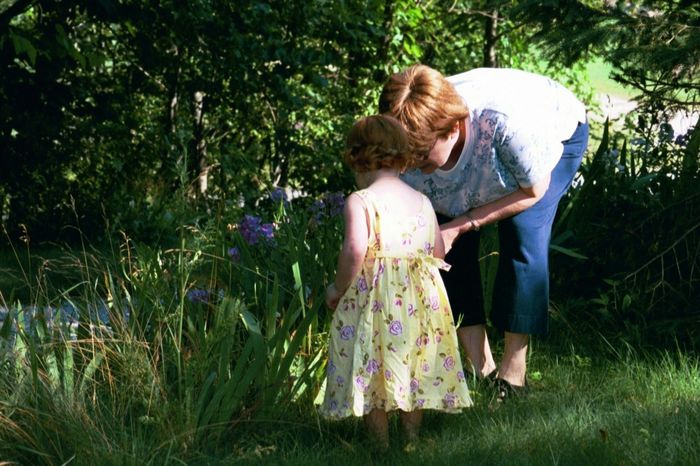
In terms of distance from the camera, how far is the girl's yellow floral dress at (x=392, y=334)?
A: 3.28 metres

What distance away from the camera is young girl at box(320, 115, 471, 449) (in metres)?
3.26

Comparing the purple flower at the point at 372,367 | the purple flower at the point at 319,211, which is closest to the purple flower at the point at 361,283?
the purple flower at the point at 372,367

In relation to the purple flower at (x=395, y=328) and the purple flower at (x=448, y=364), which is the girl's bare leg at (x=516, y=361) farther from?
the purple flower at (x=395, y=328)

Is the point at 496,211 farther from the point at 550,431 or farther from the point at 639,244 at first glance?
the point at 639,244

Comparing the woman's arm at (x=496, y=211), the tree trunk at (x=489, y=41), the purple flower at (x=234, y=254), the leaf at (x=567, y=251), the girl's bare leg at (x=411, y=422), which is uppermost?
the tree trunk at (x=489, y=41)

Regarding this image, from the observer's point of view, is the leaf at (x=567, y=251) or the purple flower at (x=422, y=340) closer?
the purple flower at (x=422, y=340)

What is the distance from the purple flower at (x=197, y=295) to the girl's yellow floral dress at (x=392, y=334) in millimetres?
748

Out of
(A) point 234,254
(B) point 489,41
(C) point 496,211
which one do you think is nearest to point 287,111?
(B) point 489,41

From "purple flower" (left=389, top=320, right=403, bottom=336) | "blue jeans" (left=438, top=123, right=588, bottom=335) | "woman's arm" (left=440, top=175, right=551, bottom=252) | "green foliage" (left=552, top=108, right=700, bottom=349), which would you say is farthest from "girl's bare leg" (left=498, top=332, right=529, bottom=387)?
"purple flower" (left=389, top=320, right=403, bottom=336)

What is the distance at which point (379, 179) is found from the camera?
132 inches

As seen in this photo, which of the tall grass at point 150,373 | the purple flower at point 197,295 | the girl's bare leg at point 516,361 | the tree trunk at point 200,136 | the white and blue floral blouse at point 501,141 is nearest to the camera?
the tall grass at point 150,373

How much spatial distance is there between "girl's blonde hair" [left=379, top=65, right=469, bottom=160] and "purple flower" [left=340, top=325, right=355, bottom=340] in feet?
2.03

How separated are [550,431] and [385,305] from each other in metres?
0.69

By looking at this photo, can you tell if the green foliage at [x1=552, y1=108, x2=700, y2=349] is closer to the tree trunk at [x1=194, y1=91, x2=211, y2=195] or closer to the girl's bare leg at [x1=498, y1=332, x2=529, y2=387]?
the girl's bare leg at [x1=498, y1=332, x2=529, y2=387]
